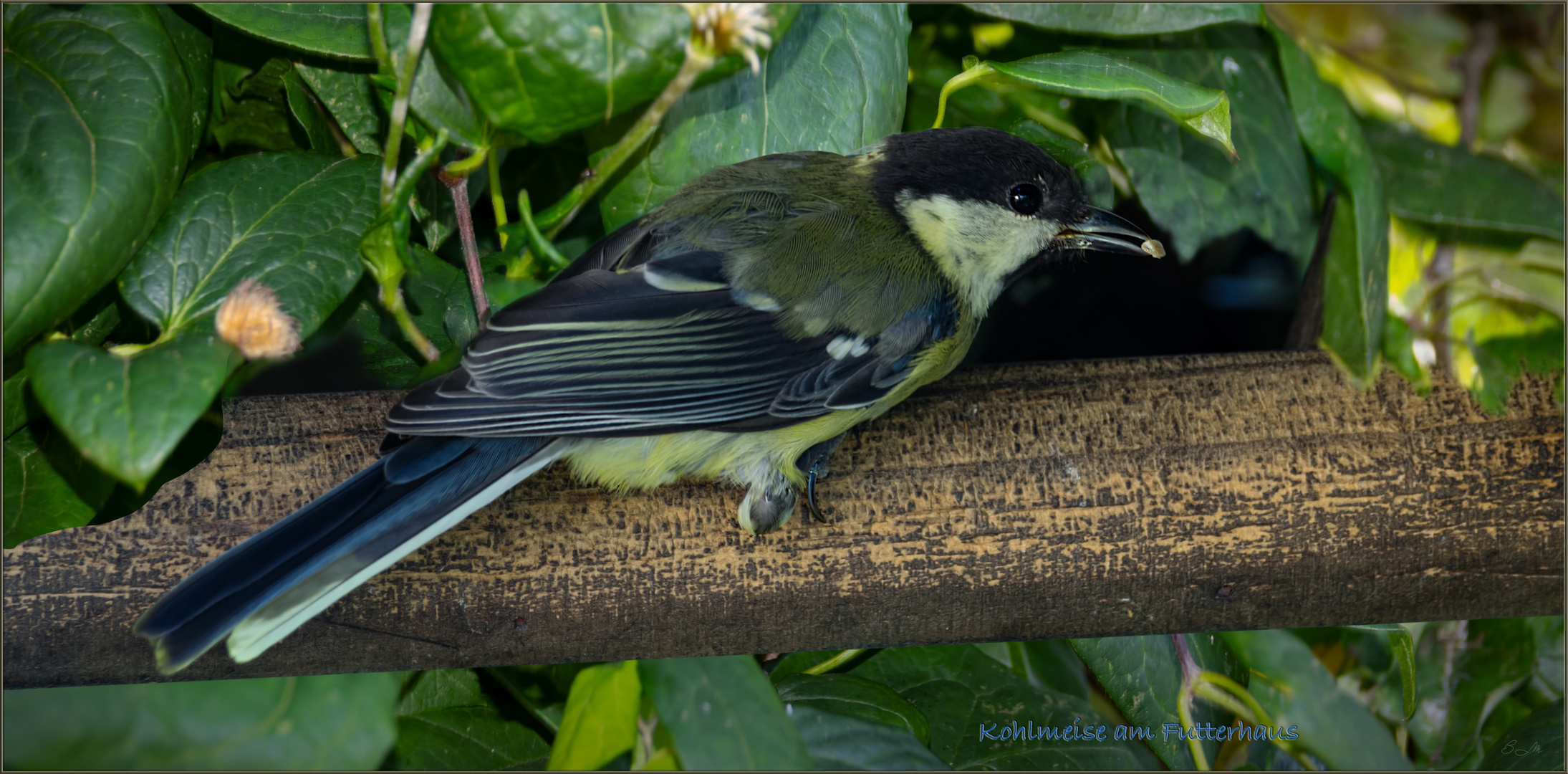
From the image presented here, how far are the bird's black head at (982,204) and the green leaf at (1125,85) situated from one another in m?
0.16

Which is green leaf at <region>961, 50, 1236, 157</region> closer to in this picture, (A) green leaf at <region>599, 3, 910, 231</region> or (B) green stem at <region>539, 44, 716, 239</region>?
(A) green leaf at <region>599, 3, 910, 231</region>

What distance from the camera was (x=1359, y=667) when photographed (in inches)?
53.6

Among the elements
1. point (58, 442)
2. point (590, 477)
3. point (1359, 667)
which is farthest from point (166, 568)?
point (1359, 667)

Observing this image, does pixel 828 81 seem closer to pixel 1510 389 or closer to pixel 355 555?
pixel 355 555

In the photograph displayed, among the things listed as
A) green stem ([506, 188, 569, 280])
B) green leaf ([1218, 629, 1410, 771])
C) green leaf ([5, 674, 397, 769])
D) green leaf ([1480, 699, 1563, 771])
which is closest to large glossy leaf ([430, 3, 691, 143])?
green stem ([506, 188, 569, 280])

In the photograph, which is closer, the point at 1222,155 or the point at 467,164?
the point at 467,164

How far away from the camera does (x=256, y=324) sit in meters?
0.81

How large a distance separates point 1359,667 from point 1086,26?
3.14ft

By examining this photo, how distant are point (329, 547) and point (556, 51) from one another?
0.44m

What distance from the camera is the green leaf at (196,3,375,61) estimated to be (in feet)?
2.84

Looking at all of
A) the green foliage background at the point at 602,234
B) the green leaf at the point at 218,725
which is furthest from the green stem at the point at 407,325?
the green leaf at the point at 218,725

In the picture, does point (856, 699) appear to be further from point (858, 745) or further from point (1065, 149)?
point (1065, 149)

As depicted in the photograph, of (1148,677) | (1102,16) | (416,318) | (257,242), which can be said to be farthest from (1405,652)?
(257,242)

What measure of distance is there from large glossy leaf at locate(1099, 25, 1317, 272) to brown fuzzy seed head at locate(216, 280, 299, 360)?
0.91m
